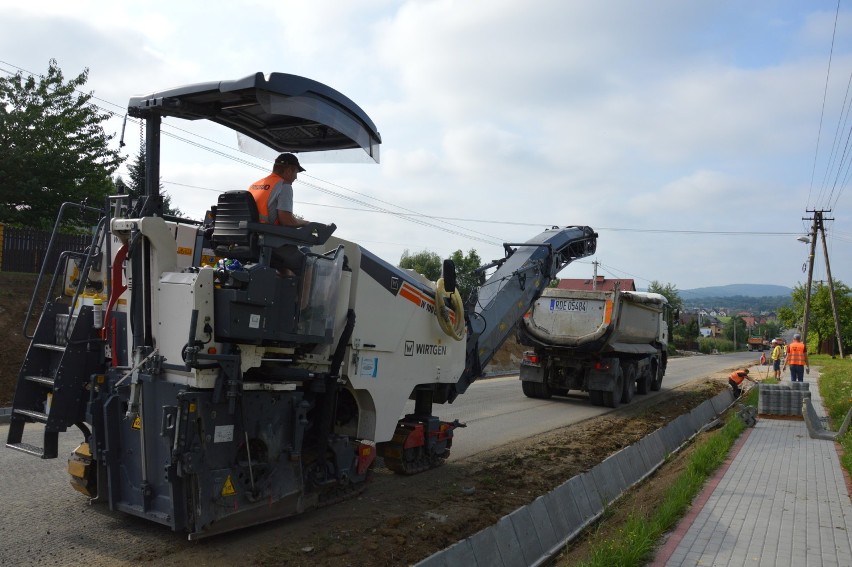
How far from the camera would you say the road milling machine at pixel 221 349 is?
511 cm

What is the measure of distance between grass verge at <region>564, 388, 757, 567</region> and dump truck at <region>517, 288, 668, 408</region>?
5.80 meters

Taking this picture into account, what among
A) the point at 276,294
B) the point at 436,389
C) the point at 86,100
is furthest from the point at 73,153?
the point at 276,294

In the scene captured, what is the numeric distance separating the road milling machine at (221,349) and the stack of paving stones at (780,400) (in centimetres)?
952

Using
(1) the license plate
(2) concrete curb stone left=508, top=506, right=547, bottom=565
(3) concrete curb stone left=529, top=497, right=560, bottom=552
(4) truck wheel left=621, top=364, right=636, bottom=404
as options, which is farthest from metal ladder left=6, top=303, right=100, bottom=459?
(4) truck wheel left=621, top=364, right=636, bottom=404

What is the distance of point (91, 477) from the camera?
5.85 meters

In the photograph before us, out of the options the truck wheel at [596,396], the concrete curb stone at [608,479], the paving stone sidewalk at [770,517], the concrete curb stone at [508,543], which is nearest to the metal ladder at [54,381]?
the concrete curb stone at [508,543]

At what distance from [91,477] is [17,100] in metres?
18.1

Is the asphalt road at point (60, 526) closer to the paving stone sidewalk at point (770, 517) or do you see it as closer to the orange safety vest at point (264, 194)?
the orange safety vest at point (264, 194)

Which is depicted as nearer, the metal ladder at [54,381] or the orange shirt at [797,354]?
the metal ladder at [54,381]

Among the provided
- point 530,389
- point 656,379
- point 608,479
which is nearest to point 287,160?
point 608,479

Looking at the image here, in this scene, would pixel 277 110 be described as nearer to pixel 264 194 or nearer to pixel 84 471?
pixel 264 194

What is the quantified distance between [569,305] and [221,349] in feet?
37.7

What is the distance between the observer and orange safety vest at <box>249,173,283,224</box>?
17.9 ft

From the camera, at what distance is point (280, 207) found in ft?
18.3
